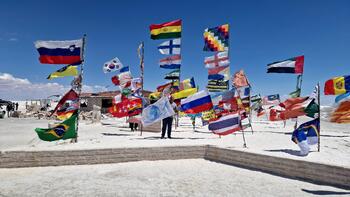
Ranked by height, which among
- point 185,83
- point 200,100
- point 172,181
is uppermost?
point 185,83

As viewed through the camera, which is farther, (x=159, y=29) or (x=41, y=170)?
(x=159, y=29)

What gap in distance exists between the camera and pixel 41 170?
255 inches

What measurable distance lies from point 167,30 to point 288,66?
635 centimetres

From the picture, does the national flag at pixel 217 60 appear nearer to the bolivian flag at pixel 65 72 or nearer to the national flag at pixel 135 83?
the national flag at pixel 135 83

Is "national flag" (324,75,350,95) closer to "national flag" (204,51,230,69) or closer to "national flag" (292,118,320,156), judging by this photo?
"national flag" (292,118,320,156)

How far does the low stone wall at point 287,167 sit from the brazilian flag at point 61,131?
4.32 m

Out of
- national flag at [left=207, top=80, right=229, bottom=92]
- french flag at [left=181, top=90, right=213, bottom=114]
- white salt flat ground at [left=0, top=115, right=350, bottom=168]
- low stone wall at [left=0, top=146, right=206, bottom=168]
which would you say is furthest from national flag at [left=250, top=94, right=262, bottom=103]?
low stone wall at [left=0, top=146, right=206, bottom=168]

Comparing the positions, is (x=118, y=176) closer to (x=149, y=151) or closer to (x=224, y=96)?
(x=149, y=151)

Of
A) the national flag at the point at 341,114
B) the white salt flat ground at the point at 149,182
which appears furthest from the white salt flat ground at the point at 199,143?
the national flag at the point at 341,114

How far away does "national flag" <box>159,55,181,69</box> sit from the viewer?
14.9 m

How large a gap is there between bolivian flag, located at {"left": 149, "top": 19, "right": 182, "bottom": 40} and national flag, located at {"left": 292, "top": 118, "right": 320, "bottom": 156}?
341 inches

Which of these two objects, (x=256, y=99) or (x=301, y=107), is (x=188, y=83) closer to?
(x=301, y=107)

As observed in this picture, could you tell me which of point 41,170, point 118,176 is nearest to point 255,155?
point 118,176

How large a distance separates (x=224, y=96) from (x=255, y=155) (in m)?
3.50
